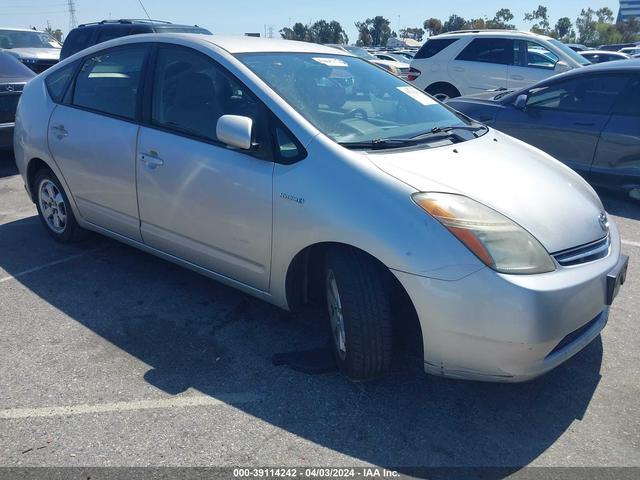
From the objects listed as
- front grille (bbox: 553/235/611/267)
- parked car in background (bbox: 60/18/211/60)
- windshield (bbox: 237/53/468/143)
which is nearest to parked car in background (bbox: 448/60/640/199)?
windshield (bbox: 237/53/468/143)

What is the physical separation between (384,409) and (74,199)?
2961 mm

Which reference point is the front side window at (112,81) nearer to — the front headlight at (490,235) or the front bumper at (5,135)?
the front headlight at (490,235)

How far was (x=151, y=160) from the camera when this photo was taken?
359cm

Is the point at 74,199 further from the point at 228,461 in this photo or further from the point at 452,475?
the point at 452,475

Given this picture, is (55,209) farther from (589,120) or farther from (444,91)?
(444,91)

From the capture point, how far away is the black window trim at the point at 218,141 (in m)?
3.01

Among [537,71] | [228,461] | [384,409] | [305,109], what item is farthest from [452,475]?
[537,71]

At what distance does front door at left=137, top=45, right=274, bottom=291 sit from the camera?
3117 millimetres

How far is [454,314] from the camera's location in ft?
8.16

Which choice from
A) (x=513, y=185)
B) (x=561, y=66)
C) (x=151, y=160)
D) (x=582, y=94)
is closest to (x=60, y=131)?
(x=151, y=160)

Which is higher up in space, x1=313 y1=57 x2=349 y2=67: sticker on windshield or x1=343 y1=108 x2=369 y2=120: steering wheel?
x1=313 y1=57 x2=349 y2=67: sticker on windshield

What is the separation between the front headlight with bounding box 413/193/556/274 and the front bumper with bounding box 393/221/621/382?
0.06m

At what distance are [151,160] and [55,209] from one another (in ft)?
5.40

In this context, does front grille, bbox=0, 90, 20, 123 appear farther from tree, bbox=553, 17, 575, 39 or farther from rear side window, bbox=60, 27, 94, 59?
tree, bbox=553, 17, 575, 39
